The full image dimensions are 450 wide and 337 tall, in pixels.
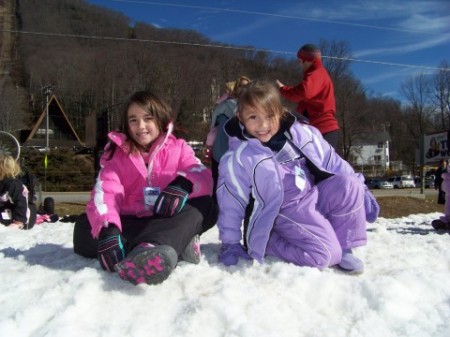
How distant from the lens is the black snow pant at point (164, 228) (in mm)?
2275

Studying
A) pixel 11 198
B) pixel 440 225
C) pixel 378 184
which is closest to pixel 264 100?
pixel 11 198

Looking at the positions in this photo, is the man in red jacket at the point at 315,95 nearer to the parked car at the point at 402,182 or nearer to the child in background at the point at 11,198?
the child in background at the point at 11,198

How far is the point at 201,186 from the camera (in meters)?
2.68

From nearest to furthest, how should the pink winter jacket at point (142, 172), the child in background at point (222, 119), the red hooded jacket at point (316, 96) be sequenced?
1. the pink winter jacket at point (142, 172)
2. the child in background at point (222, 119)
3. the red hooded jacket at point (316, 96)

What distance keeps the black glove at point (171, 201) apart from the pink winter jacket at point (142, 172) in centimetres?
15

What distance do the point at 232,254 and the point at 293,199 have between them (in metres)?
0.49

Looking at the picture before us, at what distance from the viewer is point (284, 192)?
2707 millimetres

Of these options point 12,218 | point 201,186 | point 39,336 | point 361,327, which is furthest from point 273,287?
point 12,218

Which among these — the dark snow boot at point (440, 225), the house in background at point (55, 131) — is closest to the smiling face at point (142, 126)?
the dark snow boot at point (440, 225)

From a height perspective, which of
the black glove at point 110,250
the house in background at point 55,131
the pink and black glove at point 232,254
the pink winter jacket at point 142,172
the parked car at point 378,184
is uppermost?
the house in background at point 55,131

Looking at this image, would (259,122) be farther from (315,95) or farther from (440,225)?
(440,225)

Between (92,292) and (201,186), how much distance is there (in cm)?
89

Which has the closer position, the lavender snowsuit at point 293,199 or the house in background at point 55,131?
the lavender snowsuit at point 293,199

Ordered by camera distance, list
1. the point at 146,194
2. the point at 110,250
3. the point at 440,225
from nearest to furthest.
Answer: the point at 110,250, the point at 146,194, the point at 440,225
